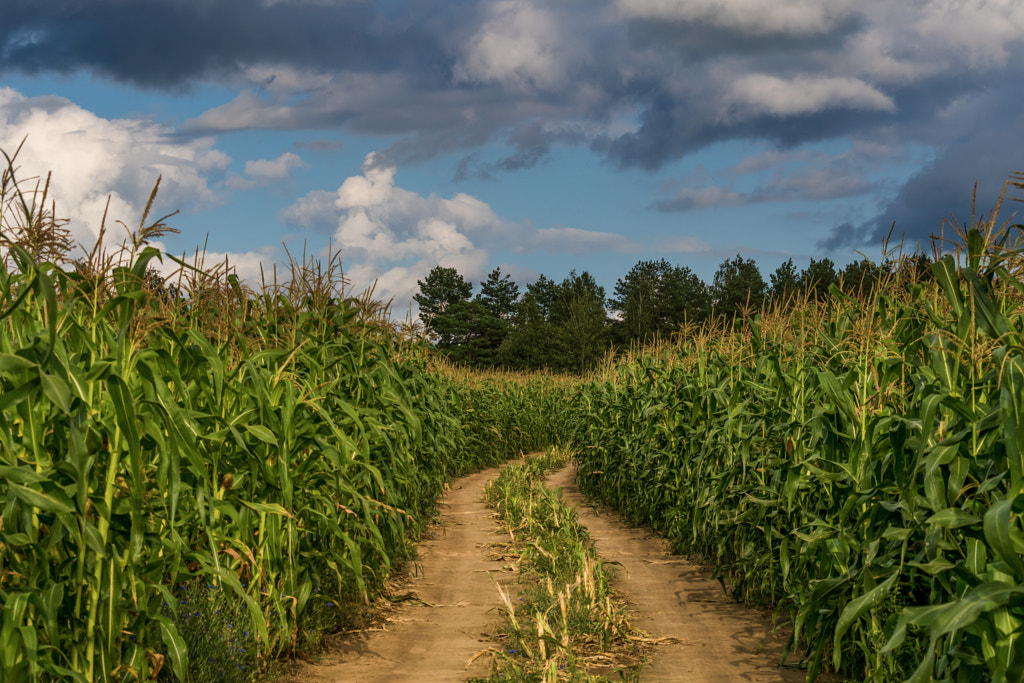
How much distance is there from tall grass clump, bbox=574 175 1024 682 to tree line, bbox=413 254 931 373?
38.9 m

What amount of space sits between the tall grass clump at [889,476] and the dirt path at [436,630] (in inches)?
89.2

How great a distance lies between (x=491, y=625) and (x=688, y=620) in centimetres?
170

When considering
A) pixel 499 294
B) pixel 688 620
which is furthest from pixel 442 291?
pixel 688 620

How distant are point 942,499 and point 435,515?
318 inches

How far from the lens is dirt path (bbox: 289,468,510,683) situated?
4840mm

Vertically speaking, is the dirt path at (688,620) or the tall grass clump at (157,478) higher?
the tall grass clump at (157,478)

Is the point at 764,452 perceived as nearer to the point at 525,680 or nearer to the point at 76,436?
the point at 525,680

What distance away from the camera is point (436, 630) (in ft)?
19.2

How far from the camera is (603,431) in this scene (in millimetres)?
12766

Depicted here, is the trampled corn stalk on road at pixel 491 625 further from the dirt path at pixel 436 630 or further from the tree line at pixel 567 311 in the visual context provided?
the tree line at pixel 567 311

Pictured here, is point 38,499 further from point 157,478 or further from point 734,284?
point 734,284

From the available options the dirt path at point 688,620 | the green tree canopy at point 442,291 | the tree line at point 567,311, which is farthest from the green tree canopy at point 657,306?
the dirt path at point 688,620

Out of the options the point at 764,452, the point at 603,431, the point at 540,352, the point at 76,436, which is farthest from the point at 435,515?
the point at 540,352

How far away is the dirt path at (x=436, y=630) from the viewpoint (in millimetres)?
4840
